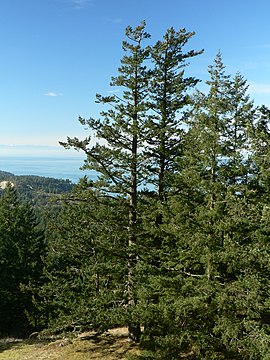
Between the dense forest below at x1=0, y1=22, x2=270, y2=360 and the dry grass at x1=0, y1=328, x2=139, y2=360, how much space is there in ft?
3.64

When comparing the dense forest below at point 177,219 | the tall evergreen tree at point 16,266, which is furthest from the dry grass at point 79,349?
the tall evergreen tree at point 16,266

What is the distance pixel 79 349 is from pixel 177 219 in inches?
366

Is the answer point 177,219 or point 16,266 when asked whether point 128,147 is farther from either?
point 16,266

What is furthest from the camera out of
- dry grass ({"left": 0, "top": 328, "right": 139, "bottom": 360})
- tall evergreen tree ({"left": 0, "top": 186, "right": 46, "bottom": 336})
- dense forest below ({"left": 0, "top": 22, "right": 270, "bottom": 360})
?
tall evergreen tree ({"left": 0, "top": 186, "right": 46, "bottom": 336})

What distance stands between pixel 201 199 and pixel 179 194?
1.03m

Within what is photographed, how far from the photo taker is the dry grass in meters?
15.5

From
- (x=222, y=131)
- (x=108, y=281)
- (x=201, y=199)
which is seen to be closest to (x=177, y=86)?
(x=222, y=131)

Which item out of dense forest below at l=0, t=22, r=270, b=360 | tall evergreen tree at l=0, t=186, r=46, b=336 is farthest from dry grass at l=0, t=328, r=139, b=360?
tall evergreen tree at l=0, t=186, r=46, b=336

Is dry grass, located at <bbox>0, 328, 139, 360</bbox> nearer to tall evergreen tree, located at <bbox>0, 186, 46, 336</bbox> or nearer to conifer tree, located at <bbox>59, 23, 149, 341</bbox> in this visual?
conifer tree, located at <bbox>59, 23, 149, 341</bbox>

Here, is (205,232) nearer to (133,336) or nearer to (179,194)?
(179,194)

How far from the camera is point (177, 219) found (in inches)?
485

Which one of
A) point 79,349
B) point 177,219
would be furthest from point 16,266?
point 177,219

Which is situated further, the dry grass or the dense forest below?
the dry grass

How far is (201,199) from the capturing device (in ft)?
41.2
